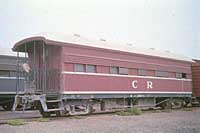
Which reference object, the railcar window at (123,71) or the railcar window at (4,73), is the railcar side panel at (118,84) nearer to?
the railcar window at (123,71)

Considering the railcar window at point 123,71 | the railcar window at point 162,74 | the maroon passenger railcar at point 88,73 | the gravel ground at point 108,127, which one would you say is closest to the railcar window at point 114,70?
the maroon passenger railcar at point 88,73

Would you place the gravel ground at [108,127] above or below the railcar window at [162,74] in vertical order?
below

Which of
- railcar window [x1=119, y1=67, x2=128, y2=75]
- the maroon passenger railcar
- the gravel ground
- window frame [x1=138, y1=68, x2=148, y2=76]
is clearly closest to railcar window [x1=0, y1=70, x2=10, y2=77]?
the maroon passenger railcar

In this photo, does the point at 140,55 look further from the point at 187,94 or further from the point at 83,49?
the point at 187,94

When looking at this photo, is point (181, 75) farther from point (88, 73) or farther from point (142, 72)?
point (88, 73)

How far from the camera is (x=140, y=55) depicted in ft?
57.7

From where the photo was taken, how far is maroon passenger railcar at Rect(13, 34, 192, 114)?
1362cm

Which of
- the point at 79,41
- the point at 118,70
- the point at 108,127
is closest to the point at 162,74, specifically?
the point at 118,70

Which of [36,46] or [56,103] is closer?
[56,103]

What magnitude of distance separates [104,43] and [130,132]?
7.92 m

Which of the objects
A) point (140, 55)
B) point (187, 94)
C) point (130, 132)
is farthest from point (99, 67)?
point (187, 94)

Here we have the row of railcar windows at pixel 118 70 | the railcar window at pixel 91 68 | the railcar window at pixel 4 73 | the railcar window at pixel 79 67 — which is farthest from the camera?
the railcar window at pixel 4 73

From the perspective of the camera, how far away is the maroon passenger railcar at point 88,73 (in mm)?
13617

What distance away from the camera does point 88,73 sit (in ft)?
47.4
